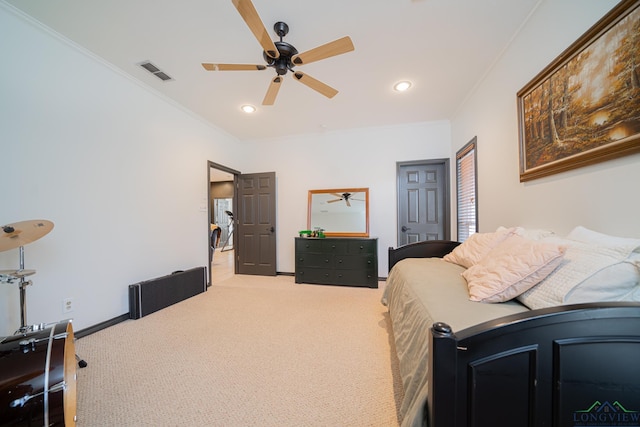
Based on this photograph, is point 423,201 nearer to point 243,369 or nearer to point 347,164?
point 347,164

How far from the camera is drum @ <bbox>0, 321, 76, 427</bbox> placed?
83 cm

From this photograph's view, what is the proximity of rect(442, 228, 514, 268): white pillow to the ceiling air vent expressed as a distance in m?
3.57

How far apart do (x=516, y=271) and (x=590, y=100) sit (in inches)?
43.0

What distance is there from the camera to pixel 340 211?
13.2 ft

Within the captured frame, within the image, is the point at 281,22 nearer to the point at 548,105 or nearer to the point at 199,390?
the point at 548,105

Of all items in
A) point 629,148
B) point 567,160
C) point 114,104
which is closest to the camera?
point 629,148

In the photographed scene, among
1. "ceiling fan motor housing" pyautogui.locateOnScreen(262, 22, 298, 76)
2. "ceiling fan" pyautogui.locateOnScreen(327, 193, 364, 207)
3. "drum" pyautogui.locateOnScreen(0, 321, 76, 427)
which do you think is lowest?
"drum" pyautogui.locateOnScreen(0, 321, 76, 427)

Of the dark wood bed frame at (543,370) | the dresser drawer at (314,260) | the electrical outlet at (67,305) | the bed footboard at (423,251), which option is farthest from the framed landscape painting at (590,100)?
the electrical outlet at (67,305)

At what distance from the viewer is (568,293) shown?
946 mm

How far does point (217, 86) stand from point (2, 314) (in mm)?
2721

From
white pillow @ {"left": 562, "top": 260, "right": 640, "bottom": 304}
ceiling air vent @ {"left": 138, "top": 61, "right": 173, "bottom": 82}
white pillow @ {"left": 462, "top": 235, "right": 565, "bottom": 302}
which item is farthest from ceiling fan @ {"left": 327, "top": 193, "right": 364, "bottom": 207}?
white pillow @ {"left": 562, "top": 260, "right": 640, "bottom": 304}

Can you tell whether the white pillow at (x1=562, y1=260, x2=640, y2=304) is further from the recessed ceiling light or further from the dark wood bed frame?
the recessed ceiling light

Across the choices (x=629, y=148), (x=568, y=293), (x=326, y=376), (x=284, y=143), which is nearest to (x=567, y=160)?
(x=629, y=148)

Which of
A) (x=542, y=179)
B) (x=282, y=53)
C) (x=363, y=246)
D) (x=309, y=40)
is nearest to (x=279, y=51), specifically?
(x=282, y=53)
